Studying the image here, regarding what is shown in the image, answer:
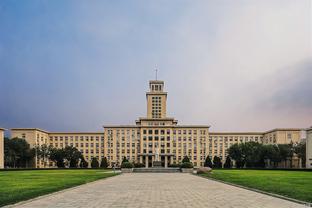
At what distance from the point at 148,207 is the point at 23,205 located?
4.55 meters

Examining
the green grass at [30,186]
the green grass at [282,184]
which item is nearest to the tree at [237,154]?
the green grass at [282,184]

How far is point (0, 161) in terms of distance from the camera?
81.2m

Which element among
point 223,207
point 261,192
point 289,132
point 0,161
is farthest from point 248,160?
point 223,207

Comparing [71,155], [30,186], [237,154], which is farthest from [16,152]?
[30,186]

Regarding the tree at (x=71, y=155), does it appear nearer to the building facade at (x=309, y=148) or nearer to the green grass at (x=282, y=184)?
the building facade at (x=309, y=148)

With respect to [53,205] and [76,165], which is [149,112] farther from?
[53,205]

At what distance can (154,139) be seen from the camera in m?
112

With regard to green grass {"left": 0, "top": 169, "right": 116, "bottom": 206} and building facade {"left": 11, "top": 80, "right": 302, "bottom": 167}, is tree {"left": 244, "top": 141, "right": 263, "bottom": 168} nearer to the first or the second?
building facade {"left": 11, "top": 80, "right": 302, "bottom": 167}

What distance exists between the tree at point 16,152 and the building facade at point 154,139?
9.48 meters

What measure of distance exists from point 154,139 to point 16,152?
133 feet

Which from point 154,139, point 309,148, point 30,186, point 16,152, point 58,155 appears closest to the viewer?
point 30,186

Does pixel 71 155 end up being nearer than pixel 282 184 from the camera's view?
No

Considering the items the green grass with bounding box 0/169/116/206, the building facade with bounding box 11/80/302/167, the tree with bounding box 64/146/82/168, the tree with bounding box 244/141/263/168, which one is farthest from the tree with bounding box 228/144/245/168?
the green grass with bounding box 0/169/116/206

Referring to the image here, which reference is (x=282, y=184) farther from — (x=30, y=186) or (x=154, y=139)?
(x=154, y=139)
